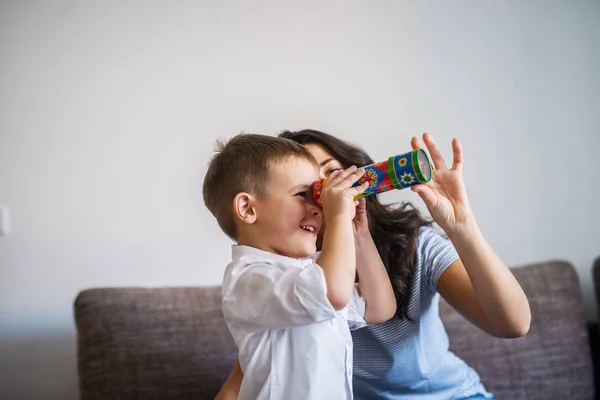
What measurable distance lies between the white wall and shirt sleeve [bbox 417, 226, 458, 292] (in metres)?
0.61

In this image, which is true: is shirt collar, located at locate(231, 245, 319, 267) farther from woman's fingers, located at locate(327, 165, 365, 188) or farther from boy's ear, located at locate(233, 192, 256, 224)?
woman's fingers, located at locate(327, 165, 365, 188)

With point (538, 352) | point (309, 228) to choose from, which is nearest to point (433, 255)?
point (309, 228)

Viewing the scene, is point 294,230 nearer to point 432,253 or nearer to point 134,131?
point 432,253

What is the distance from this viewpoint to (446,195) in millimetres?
1111

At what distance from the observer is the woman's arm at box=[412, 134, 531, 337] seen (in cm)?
107

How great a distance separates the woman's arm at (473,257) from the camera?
1.07 meters

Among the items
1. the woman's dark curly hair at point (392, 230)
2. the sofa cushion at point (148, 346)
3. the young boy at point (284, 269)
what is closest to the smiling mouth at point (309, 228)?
the young boy at point (284, 269)

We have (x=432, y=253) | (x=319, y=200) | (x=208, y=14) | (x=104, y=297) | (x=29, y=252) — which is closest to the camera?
(x=319, y=200)

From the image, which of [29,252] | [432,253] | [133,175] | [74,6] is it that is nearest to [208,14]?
[74,6]

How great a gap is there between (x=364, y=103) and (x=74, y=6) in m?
0.94

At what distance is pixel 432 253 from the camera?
1270 millimetres

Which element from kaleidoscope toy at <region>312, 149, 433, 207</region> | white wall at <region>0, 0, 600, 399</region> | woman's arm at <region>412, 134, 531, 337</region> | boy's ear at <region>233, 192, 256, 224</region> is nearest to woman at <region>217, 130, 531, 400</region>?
woman's arm at <region>412, 134, 531, 337</region>

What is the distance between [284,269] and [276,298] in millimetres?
116

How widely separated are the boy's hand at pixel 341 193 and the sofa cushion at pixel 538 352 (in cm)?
82
